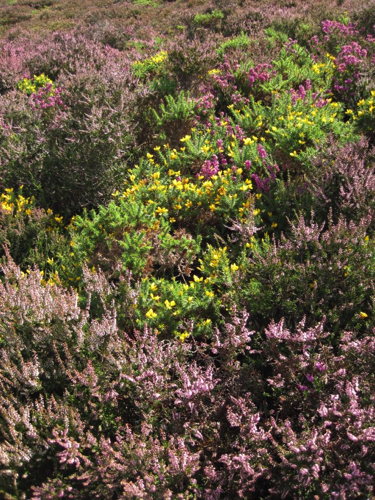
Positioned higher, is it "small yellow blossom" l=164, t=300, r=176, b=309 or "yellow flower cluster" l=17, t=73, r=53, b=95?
"yellow flower cluster" l=17, t=73, r=53, b=95

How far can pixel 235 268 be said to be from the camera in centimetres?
271

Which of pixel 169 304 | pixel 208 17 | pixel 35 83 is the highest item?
pixel 208 17

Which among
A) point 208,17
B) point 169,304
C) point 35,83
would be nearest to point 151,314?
point 169,304

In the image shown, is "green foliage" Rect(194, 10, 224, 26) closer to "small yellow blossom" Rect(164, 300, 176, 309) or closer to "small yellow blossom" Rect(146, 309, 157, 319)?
"small yellow blossom" Rect(164, 300, 176, 309)

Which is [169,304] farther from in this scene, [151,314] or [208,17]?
[208,17]

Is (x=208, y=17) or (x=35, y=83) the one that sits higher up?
(x=208, y=17)

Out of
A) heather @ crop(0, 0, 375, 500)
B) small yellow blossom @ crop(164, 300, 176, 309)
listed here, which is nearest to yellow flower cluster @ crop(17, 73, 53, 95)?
heather @ crop(0, 0, 375, 500)

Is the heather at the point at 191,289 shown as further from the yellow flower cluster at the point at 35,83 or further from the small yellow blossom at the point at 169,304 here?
the yellow flower cluster at the point at 35,83

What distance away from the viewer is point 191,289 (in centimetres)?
275

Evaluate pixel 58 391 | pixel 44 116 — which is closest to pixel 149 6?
pixel 44 116

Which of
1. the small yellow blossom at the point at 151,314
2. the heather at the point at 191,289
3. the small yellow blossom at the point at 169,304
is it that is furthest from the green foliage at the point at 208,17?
the small yellow blossom at the point at 151,314

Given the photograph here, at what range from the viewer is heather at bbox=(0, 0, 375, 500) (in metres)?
1.83

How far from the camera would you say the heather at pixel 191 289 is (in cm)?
183

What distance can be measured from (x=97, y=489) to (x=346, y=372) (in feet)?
4.44
